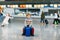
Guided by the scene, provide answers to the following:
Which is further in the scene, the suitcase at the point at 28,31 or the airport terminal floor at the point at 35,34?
the suitcase at the point at 28,31

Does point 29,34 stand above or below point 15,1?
below

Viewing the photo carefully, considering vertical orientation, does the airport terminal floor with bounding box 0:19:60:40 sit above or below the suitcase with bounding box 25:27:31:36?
below

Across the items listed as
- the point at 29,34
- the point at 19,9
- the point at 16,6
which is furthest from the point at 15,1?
the point at 29,34

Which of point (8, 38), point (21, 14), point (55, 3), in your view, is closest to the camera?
point (8, 38)

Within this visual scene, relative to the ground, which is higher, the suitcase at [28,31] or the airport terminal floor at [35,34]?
the suitcase at [28,31]

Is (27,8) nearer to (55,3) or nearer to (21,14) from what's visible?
(21,14)

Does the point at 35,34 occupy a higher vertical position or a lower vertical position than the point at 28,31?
lower

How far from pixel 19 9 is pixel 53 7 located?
4.56 metres

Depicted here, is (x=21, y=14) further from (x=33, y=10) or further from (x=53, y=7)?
(x=53, y=7)

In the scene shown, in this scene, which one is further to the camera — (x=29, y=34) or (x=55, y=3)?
(x=55, y=3)

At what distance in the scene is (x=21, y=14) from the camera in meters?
30.0

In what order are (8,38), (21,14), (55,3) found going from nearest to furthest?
(8,38) → (21,14) → (55,3)

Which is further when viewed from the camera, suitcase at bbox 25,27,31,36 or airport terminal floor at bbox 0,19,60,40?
suitcase at bbox 25,27,31,36

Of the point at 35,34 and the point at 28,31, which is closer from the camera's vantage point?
the point at 28,31
